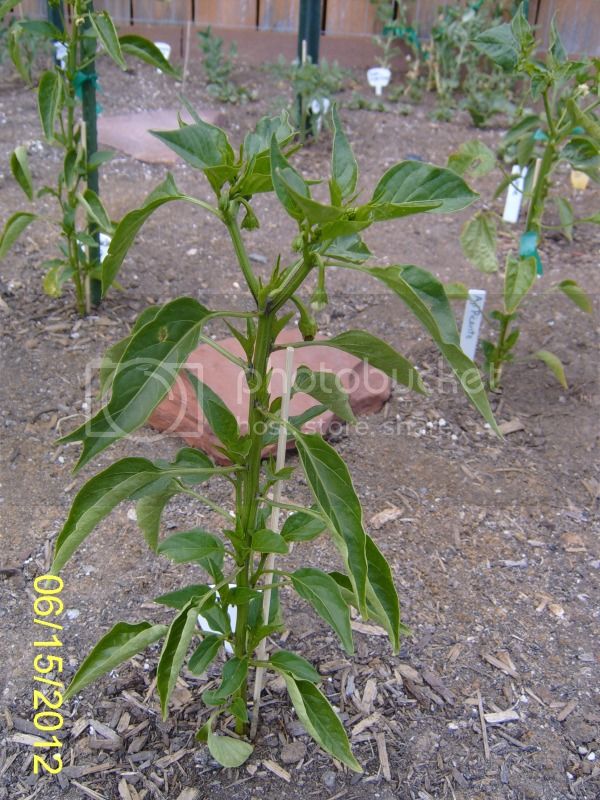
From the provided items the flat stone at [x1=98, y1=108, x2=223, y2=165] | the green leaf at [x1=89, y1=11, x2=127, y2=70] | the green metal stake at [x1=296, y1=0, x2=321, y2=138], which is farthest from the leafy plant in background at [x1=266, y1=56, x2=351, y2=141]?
the green leaf at [x1=89, y1=11, x2=127, y2=70]

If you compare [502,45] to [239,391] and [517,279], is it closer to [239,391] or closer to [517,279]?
[517,279]

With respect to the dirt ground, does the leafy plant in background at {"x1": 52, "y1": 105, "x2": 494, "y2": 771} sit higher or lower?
higher

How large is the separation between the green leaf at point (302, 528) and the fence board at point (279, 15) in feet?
20.2

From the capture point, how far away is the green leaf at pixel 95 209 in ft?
10.3

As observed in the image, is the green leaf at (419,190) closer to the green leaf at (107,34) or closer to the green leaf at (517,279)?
the green leaf at (107,34)

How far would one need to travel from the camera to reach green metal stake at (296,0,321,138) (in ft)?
17.1

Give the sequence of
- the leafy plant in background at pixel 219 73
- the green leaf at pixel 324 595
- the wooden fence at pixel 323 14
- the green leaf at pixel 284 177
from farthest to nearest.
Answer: the wooden fence at pixel 323 14
the leafy plant in background at pixel 219 73
the green leaf at pixel 324 595
the green leaf at pixel 284 177

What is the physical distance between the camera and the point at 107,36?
2666mm

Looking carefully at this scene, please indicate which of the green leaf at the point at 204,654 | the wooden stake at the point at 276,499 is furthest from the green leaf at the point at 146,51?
the green leaf at the point at 204,654

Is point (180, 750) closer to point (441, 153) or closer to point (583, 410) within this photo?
point (583, 410)

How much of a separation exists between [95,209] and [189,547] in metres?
1.86

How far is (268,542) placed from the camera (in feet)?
5.60

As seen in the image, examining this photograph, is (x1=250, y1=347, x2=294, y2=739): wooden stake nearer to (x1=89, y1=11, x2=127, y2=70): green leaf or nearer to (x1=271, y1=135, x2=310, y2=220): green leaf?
(x1=271, y1=135, x2=310, y2=220): green leaf

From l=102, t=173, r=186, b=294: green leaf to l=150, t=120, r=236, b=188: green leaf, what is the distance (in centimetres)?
7
